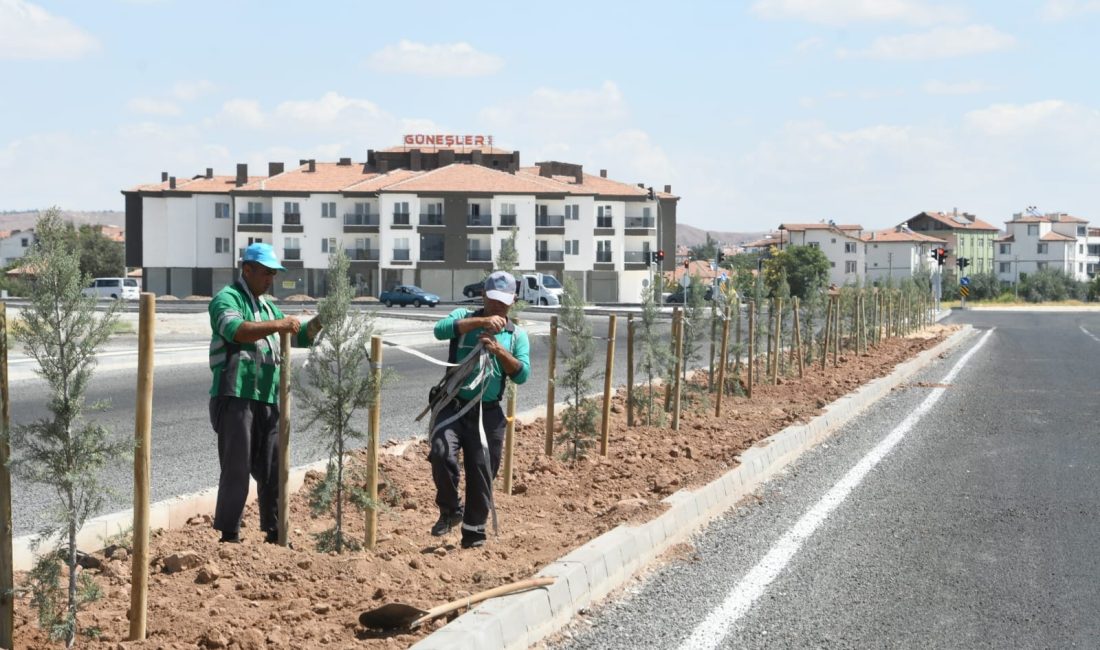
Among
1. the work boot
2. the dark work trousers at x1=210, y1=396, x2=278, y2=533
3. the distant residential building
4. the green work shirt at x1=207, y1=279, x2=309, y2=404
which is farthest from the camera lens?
the distant residential building

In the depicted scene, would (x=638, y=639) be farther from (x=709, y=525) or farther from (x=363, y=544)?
(x=709, y=525)

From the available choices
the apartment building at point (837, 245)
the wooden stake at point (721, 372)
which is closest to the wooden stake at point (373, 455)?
the wooden stake at point (721, 372)

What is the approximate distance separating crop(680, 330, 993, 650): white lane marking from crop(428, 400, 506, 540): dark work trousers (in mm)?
1489

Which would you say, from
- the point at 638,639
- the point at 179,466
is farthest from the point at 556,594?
the point at 179,466

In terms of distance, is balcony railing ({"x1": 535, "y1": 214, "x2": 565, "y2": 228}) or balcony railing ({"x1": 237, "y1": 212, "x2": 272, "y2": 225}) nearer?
balcony railing ({"x1": 237, "y1": 212, "x2": 272, "y2": 225})

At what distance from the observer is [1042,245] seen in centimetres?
16875

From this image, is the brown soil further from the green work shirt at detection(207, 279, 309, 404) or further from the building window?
the building window

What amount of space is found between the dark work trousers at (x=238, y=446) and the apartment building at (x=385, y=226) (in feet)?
261

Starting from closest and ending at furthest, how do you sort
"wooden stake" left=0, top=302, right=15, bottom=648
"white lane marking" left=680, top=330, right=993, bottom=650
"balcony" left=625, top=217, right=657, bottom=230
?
"wooden stake" left=0, top=302, right=15, bottom=648 → "white lane marking" left=680, top=330, right=993, bottom=650 → "balcony" left=625, top=217, right=657, bottom=230

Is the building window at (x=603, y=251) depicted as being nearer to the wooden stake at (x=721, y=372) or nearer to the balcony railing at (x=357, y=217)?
the balcony railing at (x=357, y=217)

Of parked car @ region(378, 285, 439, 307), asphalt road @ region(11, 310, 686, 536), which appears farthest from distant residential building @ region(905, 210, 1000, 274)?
asphalt road @ region(11, 310, 686, 536)

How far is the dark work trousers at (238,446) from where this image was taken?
6.38m

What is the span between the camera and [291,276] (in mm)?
90312

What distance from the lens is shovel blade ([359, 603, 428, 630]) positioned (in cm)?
521
